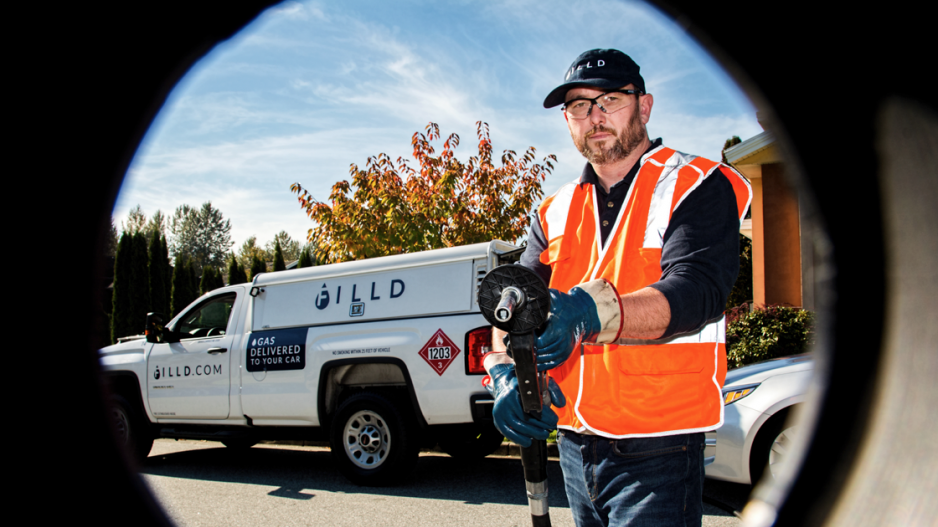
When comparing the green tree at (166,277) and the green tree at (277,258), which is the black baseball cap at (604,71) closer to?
the green tree at (166,277)

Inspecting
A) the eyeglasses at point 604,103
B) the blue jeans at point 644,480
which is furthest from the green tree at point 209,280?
the blue jeans at point 644,480

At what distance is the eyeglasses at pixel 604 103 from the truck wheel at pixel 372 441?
4.42m

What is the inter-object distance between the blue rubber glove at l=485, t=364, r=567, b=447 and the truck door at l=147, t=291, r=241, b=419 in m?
5.68

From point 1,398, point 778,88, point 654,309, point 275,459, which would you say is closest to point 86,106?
point 1,398

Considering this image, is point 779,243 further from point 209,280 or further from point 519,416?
point 209,280

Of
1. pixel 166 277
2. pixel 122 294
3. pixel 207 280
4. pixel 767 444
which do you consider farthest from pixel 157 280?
pixel 767 444

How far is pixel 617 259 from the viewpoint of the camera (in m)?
1.81

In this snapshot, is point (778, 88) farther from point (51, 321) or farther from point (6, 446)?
point (6, 446)

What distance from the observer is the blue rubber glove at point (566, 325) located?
59.8 inches

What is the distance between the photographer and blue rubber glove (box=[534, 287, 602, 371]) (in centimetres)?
152

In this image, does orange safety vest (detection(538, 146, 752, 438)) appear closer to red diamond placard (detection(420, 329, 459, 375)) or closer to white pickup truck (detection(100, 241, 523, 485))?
white pickup truck (detection(100, 241, 523, 485))

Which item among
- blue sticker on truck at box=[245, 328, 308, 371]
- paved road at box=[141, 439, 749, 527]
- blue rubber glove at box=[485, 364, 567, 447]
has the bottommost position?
paved road at box=[141, 439, 749, 527]

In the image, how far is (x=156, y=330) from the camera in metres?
7.25

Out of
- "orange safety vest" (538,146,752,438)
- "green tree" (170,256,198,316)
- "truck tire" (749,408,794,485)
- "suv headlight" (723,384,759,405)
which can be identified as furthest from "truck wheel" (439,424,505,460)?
"green tree" (170,256,198,316)
